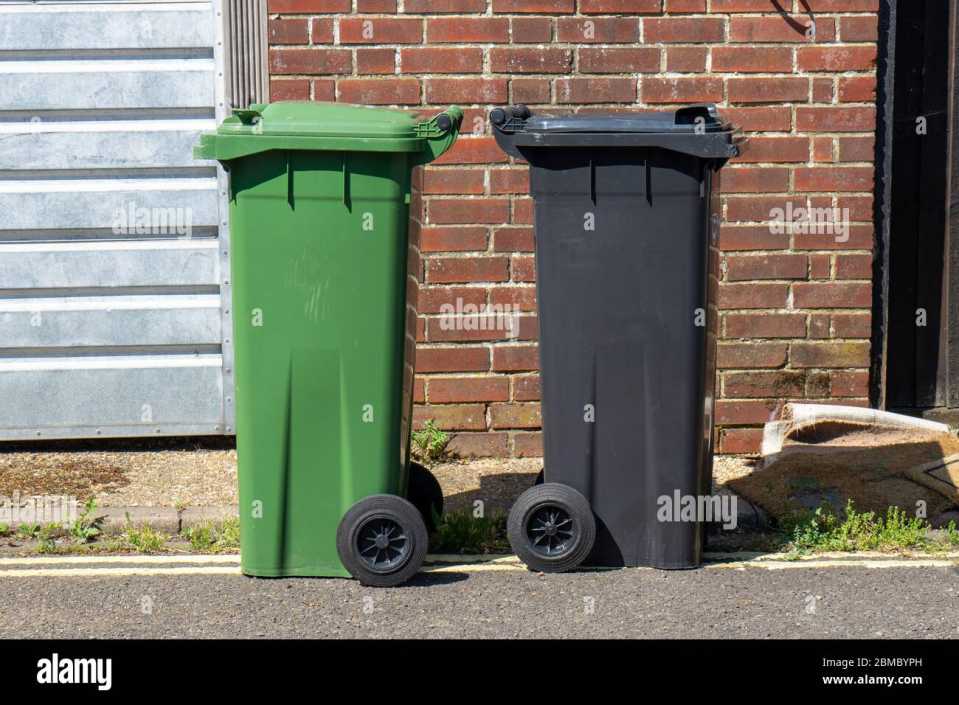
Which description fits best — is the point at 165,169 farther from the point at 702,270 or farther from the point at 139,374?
the point at 702,270

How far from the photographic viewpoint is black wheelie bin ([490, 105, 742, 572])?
5.32 metres

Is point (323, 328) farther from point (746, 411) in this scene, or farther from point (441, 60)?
point (746, 411)

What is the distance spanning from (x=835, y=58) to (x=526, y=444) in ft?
7.90

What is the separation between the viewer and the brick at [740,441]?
7172mm

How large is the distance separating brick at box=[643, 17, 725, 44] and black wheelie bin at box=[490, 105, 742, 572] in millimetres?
1633

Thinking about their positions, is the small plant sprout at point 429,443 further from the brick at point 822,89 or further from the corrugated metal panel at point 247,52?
the brick at point 822,89

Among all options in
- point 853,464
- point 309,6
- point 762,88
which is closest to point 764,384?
point 853,464

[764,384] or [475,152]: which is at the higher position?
[475,152]

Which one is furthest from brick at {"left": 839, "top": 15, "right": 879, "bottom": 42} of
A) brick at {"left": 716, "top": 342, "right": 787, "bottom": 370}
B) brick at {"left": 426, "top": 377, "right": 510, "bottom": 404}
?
brick at {"left": 426, "top": 377, "right": 510, "bottom": 404}

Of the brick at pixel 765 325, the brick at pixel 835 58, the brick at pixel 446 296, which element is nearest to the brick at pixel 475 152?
the brick at pixel 446 296

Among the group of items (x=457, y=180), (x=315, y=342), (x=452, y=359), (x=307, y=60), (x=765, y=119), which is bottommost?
(x=452, y=359)

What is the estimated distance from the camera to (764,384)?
23.5 feet

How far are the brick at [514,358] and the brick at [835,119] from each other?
1709 mm

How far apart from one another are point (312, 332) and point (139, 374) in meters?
2.24
